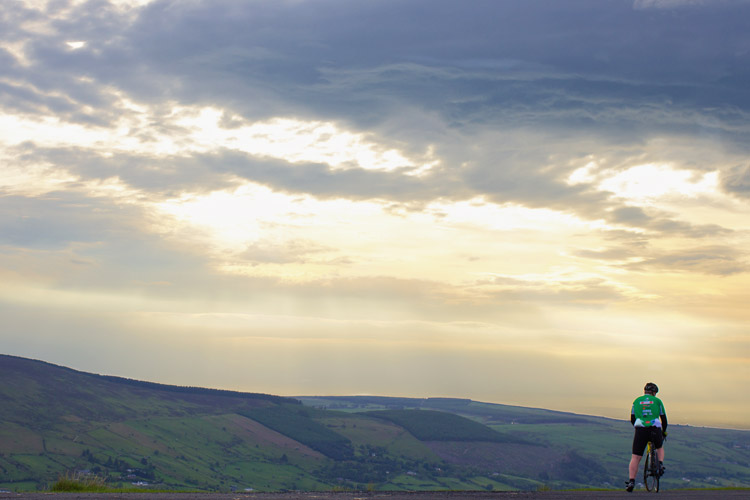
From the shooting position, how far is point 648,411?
21.4 meters

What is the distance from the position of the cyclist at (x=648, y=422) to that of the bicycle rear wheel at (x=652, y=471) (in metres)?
0.14

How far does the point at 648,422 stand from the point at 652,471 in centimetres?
154

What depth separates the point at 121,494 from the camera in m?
17.1

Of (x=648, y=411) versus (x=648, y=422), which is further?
(x=648, y=411)

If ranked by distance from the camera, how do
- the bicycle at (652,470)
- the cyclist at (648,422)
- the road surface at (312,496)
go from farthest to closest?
the cyclist at (648,422)
the bicycle at (652,470)
the road surface at (312,496)

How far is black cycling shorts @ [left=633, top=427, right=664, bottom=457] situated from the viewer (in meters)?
21.1

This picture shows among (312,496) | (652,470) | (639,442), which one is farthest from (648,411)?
(312,496)

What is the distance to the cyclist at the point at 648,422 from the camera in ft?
69.5

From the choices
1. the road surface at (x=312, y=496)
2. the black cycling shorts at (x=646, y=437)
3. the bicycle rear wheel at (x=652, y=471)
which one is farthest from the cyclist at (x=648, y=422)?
the road surface at (x=312, y=496)

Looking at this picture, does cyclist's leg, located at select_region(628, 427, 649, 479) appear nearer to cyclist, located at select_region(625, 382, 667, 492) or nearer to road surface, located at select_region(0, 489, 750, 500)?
cyclist, located at select_region(625, 382, 667, 492)

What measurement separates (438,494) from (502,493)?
2.74 meters

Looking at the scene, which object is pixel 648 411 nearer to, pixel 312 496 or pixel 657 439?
pixel 657 439

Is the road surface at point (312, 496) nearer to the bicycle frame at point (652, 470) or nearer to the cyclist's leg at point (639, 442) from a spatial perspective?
the bicycle frame at point (652, 470)

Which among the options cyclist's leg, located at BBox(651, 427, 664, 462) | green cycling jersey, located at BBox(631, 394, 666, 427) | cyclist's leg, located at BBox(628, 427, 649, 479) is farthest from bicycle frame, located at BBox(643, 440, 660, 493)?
green cycling jersey, located at BBox(631, 394, 666, 427)
